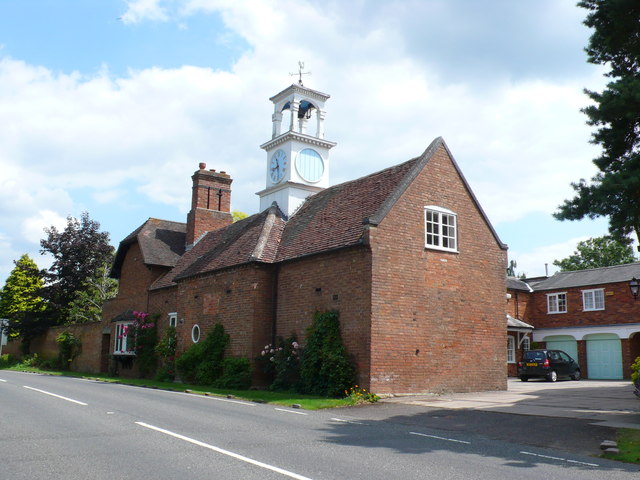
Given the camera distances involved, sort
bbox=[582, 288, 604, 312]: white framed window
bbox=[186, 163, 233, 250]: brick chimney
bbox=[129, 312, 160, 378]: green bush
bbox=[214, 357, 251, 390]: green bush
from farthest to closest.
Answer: bbox=[582, 288, 604, 312]: white framed window < bbox=[186, 163, 233, 250]: brick chimney < bbox=[129, 312, 160, 378]: green bush < bbox=[214, 357, 251, 390]: green bush

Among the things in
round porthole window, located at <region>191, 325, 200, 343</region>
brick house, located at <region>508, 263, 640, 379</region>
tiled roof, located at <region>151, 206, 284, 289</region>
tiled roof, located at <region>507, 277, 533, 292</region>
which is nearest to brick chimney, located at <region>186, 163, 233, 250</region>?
tiled roof, located at <region>151, 206, 284, 289</region>

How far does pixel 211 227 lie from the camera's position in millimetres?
33625

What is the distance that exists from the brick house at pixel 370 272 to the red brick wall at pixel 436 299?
37mm

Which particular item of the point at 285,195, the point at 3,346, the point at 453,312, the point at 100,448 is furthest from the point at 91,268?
the point at 100,448

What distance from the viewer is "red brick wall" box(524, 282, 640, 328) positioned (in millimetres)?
33094

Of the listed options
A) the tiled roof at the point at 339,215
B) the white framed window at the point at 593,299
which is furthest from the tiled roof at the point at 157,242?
the white framed window at the point at 593,299

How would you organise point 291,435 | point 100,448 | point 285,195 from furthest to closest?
point 285,195, point 291,435, point 100,448

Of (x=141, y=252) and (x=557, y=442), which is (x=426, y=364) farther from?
(x=141, y=252)

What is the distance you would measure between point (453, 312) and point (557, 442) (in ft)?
32.1

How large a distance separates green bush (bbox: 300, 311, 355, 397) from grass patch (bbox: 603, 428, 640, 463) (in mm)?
→ 8385

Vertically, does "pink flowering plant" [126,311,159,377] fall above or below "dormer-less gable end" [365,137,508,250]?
below

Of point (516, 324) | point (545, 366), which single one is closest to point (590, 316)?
point (516, 324)

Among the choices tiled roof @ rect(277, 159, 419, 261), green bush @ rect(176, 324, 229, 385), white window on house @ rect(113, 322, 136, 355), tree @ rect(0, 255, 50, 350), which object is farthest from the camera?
tree @ rect(0, 255, 50, 350)

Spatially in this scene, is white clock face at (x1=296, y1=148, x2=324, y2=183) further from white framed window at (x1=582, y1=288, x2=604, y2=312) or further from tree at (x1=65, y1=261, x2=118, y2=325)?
tree at (x1=65, y1=261, x2=118, y2=325)
